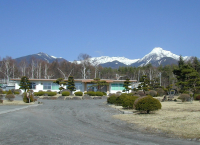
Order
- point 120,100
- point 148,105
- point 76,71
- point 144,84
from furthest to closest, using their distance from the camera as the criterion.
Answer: point 76,71 < point 144,84 < point 120,100 < point 148,105

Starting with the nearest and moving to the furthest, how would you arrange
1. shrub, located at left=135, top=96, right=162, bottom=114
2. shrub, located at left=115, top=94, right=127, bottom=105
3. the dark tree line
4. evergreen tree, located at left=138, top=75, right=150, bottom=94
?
shrub, located at left=135, top=96, right=162, bottom=114, shrub, located at left=115, top=94, right=127, bottom=105, evergreen tree, located at left=138, top=75, right=150, bottom=94, the dark tree line

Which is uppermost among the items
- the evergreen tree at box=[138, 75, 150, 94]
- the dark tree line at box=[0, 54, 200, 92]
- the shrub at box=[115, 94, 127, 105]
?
the dark tree line at box=[0, 54, 200, 92]

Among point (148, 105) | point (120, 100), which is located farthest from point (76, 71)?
point (148, 105)

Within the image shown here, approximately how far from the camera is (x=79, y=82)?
5078 centimetres

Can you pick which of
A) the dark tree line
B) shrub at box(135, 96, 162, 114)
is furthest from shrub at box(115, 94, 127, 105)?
the dark tree line

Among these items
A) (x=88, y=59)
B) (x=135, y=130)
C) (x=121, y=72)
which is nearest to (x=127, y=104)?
(x=135, y=130)

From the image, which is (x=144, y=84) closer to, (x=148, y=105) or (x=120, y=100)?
(x=120, y=100)

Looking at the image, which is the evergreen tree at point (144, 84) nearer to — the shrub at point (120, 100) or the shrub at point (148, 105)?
the shrub at point (120, 100)

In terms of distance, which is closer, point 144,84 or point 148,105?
point 148,105

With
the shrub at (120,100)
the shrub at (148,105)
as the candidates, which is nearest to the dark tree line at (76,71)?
the shrub at (120,100)

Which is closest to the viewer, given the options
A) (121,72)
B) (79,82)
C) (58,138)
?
(58,138)

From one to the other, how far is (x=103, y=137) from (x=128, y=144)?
129 centimetres

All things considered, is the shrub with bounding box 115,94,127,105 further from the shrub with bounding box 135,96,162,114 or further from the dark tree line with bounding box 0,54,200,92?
the dark tree line with bounding box 0,54,200,92

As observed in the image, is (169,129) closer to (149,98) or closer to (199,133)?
(199,133)
